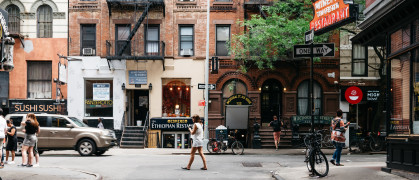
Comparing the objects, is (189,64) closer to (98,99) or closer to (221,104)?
(221,104)

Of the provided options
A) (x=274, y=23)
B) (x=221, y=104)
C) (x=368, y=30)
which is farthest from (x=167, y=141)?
(x=368, y=30)

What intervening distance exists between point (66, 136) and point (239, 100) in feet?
35.5

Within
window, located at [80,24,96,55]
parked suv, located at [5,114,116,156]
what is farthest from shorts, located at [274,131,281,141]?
window, located at [80,24,96,55]

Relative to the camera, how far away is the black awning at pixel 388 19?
1138 centimetres

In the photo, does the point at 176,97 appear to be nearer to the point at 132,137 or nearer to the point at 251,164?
the point at 132,137

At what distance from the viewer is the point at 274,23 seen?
25.0m

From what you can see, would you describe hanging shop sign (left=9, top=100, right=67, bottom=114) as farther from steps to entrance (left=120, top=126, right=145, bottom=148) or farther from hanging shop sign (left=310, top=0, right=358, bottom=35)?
hanging shop sign (left=310, top=0, right=358, bottom=35)

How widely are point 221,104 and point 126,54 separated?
646cm

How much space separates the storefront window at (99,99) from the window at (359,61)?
1462 cm

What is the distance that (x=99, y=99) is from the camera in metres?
27.6

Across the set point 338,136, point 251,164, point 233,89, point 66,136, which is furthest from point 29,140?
point 233,89

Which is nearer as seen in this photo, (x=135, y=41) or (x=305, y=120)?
(x=305, y=120)

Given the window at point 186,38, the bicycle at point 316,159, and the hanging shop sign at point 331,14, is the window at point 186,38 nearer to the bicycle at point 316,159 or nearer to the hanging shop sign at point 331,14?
the hanging shop sign at point 331,14

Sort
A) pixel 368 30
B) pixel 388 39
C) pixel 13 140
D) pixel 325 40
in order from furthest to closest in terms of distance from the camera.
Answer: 1. pixel 325 40
2. pixel 13 140
3. pixel 368 30
4. pixel 388 39
